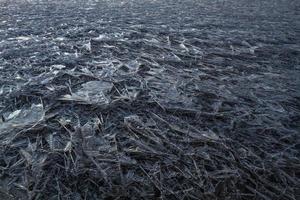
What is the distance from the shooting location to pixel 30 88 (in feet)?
6.57

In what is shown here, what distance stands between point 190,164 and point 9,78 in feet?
5.00

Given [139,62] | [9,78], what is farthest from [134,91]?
[9,78]

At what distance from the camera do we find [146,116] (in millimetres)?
1734

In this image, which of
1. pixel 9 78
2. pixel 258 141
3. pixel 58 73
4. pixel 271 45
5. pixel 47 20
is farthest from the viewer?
pixel 47 20

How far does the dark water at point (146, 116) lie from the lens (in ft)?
4.17

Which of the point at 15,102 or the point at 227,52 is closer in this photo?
the point at 15,102

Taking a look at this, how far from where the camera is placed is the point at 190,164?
1369 mm

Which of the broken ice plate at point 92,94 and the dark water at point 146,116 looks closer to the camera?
the dark water at point 146,116

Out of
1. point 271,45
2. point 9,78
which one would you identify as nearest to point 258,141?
point 9,78

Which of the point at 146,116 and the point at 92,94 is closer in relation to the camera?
the point at 146,116

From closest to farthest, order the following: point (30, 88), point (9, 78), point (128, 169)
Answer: point (128, 169) < point (30, 88) < point (9, 78)

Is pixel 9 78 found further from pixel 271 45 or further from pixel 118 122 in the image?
pixel 271 45

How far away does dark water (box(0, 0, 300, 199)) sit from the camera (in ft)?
4.17

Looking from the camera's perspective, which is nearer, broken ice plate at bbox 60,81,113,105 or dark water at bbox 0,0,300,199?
dark water at bbox 0,0,300,199
